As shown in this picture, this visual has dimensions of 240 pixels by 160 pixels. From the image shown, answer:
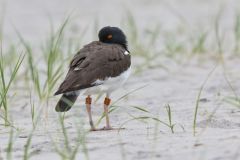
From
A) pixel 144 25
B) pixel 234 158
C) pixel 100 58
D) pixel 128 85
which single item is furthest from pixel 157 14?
pixel 234 158

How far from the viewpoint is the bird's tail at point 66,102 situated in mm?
5516

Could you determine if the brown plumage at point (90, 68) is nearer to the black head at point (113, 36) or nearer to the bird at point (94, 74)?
the bird at point (94, 74)

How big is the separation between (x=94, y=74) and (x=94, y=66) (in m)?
0.09

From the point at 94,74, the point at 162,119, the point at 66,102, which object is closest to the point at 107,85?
the point at 94,74

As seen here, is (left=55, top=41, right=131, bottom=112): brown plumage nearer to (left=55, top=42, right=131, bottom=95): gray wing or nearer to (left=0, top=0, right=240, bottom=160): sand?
(left=55, top=42, right=131, bottom=95): gray wing

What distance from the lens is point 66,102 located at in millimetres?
5539

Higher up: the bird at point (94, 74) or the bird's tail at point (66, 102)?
the bird at point (94, 74)

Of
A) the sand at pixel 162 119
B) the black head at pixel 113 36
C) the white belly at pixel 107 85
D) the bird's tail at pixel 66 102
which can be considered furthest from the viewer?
the black head at pixel 113 36

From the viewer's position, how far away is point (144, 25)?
43.9ft

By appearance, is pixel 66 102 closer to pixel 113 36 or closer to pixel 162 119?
pixel 162 119

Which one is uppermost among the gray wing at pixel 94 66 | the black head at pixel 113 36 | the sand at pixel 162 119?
the black head at pixel 113 36

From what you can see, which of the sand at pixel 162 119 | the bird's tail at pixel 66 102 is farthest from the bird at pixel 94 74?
the sand at pixel 162 119

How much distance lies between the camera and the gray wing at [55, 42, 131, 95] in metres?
5.57

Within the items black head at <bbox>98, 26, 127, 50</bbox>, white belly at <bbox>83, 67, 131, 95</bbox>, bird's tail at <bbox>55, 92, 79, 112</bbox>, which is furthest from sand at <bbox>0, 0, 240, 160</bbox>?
black head at <bbox>98, 26, 127, 50</bbox>
